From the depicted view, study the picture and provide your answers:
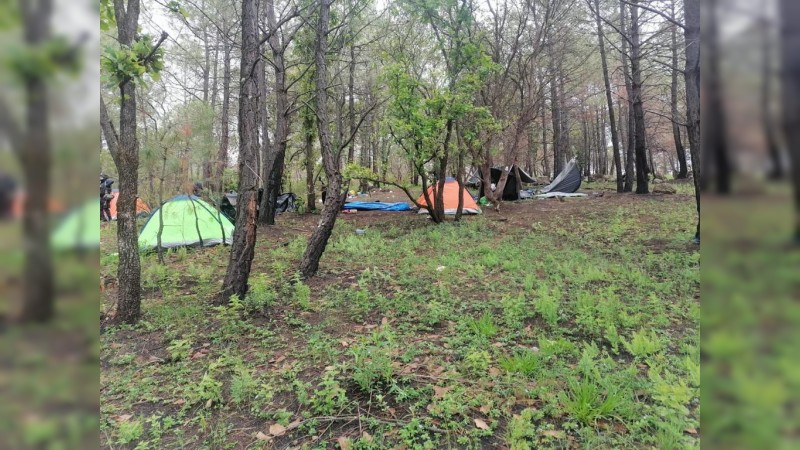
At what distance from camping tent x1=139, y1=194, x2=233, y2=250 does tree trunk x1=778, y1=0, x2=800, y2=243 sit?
7095 millimetres

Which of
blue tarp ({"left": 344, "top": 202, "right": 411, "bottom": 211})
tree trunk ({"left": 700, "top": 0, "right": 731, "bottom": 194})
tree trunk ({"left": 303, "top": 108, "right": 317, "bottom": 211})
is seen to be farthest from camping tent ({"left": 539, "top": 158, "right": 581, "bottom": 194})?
tree trunk ({"left": 700, "top": 0, "right": 731, "bottom": 194})

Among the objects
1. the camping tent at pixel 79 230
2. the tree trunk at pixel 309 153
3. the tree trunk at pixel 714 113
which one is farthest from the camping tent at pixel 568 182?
the camping tent at pixel 79 230

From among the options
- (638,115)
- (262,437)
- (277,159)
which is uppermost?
(638,115)

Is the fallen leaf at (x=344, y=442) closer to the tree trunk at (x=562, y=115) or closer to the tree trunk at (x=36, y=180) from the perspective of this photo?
the tree trunk at (x=36, y=180)

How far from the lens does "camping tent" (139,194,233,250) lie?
664 centimetres

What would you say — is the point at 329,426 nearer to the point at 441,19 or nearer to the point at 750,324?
the point at 750,324

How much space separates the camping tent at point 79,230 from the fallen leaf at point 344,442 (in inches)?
68.9

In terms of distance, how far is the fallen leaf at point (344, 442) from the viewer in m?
1.91

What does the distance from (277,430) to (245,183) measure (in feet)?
8.30

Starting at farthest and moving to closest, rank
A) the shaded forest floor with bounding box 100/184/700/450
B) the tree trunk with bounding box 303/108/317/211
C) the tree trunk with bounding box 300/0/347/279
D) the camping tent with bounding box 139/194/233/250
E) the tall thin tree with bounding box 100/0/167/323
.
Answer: the tree trunk with bounding box 303/108/317/211
the camping tent with bounding box 139/194/233/250
the tree trunk with bounding box 300/0/347/279
the tall thin tree with bounding box 100/0/167/323
the shaded forest floor with bounding box 100/184/700/450

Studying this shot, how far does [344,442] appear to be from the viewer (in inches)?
76.9

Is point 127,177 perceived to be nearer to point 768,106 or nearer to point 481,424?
point 481,424

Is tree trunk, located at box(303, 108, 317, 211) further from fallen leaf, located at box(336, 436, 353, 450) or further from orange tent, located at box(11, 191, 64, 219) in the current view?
orange tent, located at box(11, 191, 64, 219)

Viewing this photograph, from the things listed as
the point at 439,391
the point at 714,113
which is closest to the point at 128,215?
the point at 439,391
